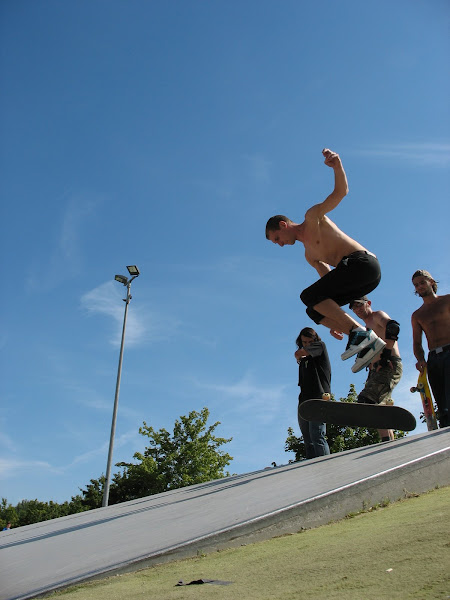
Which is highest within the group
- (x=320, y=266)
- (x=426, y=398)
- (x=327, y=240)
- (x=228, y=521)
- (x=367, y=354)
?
(x=327, y=240)

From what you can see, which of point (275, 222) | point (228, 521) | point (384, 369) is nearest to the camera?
point (228, 521)

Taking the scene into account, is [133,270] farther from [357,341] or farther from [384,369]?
[357,341]

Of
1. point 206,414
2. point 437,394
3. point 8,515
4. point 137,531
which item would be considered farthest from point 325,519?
point 8,515

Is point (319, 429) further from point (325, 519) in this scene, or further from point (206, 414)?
point (206, 414)

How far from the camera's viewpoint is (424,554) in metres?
1.64

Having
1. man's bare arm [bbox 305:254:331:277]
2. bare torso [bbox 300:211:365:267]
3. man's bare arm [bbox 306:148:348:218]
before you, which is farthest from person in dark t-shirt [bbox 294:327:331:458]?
man's bare arm [bbox 306:148:348:218]

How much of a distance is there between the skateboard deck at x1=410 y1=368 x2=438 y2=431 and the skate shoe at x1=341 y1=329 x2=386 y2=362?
7.24 ft

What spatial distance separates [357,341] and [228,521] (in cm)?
259

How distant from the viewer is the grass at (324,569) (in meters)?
1.43

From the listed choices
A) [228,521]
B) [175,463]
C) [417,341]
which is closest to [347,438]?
[175,463]

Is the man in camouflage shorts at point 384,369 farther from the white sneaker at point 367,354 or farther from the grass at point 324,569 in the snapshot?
the grass at point 324,569

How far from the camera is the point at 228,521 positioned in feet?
8.15

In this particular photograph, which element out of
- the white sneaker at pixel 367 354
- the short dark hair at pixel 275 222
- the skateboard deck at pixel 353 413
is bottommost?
the skateboard deck at pixel 353 413

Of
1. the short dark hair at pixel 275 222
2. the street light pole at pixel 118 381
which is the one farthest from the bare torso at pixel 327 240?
the street light pole at pixel 118 381
